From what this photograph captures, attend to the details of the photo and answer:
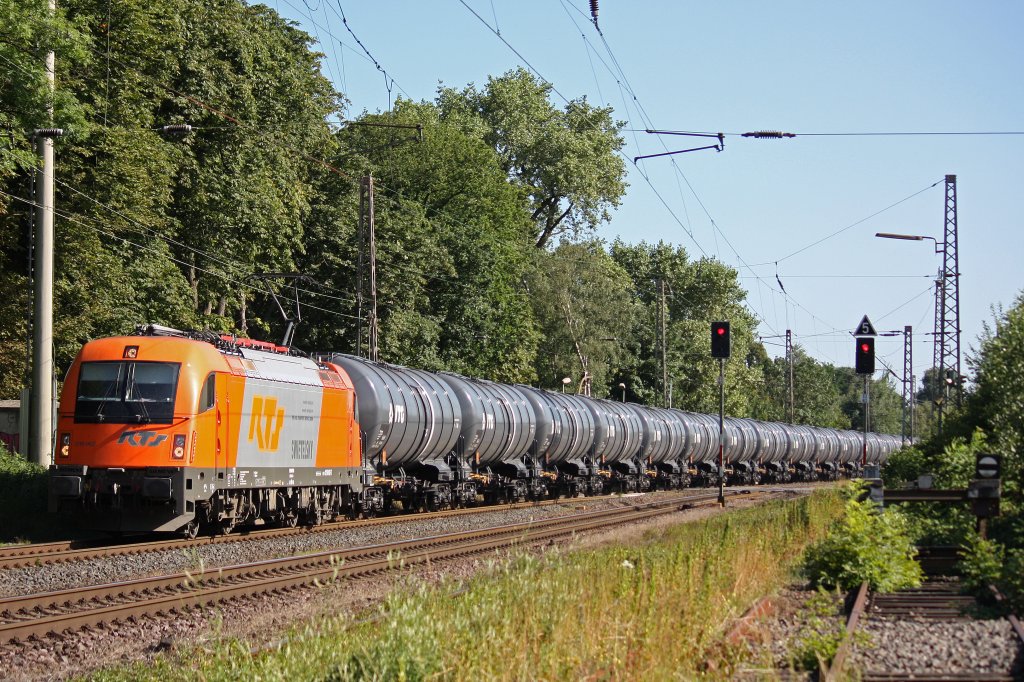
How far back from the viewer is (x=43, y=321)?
2172 centimetres

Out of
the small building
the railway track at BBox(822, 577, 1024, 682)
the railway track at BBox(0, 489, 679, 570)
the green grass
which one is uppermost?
the small building

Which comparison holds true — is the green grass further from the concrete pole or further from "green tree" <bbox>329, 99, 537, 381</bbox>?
"green tree" <bbox>329, 99, 537, 381</bbox>

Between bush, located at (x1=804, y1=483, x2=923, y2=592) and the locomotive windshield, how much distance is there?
10.2 meters

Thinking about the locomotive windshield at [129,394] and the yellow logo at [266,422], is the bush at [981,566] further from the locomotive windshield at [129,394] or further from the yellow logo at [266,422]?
the locomotive windshield at [129,394]

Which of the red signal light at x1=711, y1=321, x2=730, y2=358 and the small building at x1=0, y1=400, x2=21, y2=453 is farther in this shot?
the red signal light at x1=711, y1=321, x2=730, y2=358

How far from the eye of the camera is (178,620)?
11.4 metres

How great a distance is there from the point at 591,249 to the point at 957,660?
67915mm

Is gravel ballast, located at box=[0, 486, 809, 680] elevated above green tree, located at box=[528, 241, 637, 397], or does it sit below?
below

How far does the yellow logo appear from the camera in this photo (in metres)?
19.7

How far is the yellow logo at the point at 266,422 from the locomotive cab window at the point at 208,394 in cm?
149

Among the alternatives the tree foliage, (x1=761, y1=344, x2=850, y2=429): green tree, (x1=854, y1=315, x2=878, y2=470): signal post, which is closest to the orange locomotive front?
the tree foliage

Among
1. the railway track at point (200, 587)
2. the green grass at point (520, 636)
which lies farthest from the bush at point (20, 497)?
the green grass at point (520, 636)

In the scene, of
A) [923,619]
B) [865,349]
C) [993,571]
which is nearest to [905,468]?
[865,349]

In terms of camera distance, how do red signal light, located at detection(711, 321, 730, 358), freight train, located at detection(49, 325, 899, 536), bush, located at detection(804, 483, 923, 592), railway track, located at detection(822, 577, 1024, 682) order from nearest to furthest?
railway track, located at detection(822, 577, 1024, 682), bush, located at detection(804, 483, 923, 592), freight train, located at detection(49, 325, 899, 536), red signal light, located at detection(711, 321, 730, 358)
